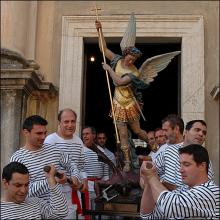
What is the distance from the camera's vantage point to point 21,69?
787cm

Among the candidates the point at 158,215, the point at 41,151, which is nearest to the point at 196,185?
the point at 158,215

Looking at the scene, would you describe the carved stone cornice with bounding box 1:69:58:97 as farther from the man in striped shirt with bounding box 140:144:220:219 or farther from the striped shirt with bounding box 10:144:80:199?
the man in striped shirt with bounding box 140:144:220:219

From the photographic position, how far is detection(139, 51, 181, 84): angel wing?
765 cm

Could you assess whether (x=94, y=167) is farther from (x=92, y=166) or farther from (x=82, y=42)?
(x=82, y=42)

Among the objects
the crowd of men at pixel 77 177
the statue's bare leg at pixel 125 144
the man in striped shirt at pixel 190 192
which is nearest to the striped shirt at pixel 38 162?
the crowd of men at pixel 77 177

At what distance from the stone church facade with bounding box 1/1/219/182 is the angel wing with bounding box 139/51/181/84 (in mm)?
1109

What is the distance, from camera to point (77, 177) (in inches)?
192

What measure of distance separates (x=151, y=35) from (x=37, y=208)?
242 inches

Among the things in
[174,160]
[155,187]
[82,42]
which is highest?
[82,42]

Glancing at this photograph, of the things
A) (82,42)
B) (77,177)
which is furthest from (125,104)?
(82,42)

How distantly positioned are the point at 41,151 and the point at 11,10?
4.87 meters

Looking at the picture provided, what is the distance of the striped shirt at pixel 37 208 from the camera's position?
11.1 ft

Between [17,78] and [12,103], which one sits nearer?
[17,78]

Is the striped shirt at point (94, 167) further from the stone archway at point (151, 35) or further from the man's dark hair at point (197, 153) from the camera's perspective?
the man's dark hair at point (197, 153)
